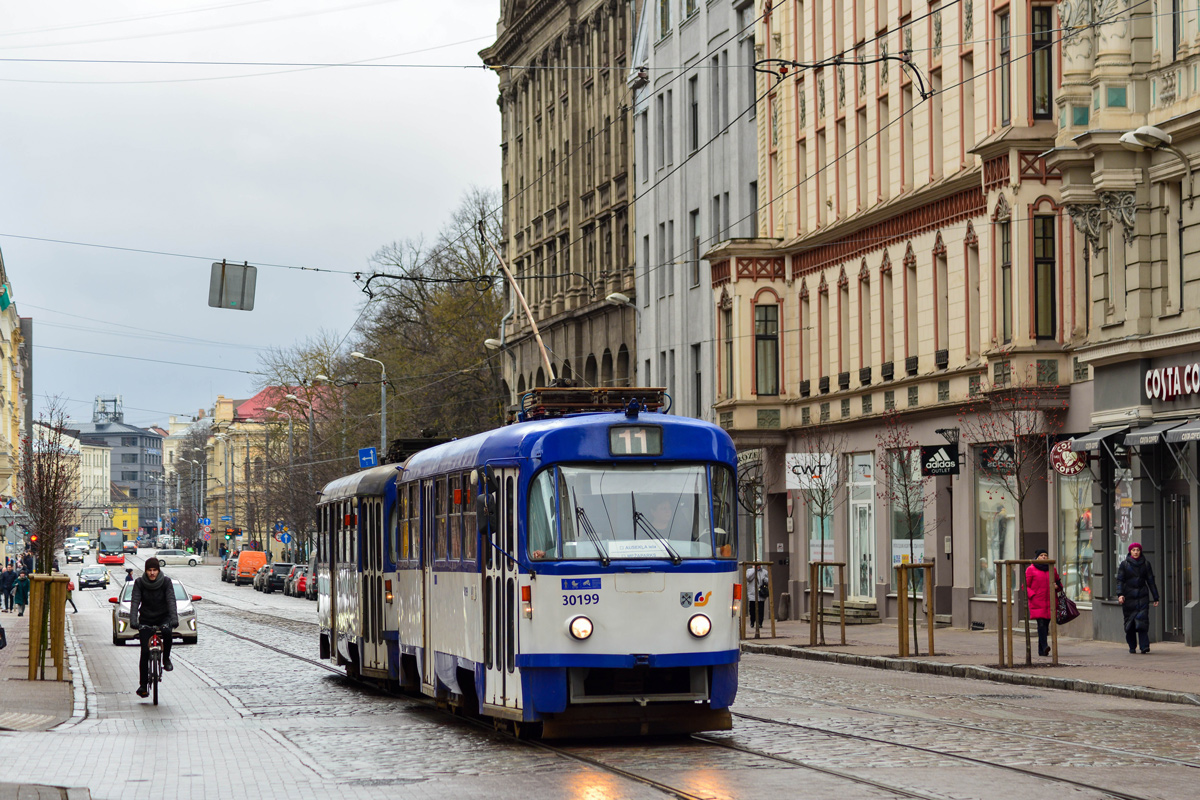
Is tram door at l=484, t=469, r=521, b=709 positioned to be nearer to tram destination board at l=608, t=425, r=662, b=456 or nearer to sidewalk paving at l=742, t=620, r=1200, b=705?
tram destination board at l=608, t=425, r=662, b=456

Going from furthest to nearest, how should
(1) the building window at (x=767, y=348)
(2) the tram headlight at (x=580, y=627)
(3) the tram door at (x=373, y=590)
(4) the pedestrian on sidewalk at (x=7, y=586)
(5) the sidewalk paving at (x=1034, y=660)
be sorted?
1. (4) the pedestrian on sidewalk at (x=7, y=586)
2. (1) the building window at (x=767, y=348)
3. (3) the tram door at (x=373, y=590)
4. (5) the sidewalk paving at (x=1034, y=660)
5. (2) the tram headlight at (x=580, y=627)

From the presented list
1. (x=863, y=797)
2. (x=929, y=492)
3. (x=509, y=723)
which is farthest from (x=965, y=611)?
(x=863, y=797)

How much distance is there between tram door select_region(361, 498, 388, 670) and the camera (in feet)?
76.1

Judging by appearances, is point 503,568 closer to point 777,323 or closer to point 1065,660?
point 1065,660

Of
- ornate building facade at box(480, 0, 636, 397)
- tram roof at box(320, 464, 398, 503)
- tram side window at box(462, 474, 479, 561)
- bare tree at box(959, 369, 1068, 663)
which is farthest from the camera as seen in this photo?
ornate building facade at box(480, 0, 636, 397)

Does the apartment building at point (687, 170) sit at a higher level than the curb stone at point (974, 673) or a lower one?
higher

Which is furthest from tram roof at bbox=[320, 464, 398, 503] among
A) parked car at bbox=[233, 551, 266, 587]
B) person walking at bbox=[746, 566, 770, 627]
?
parked car at bbox=[233, 551, 266, 587]

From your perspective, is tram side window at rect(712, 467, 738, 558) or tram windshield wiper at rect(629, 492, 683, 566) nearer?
tram windshield wiper at rect(629, 492, 683, 566)

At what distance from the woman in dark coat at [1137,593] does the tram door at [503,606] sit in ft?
47.1

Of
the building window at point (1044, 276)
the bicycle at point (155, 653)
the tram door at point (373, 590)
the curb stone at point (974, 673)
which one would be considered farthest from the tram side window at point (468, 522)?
the building window at point (1044, 276)

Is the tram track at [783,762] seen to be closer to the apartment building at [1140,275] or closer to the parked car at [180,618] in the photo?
the apartment building at [1140,275]

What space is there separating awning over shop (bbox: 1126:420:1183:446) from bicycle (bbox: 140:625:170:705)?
1547cm

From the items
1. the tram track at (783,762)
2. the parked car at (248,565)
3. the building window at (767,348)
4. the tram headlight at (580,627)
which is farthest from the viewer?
the parked car at (248,565)

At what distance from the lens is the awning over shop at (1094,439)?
104 ft
